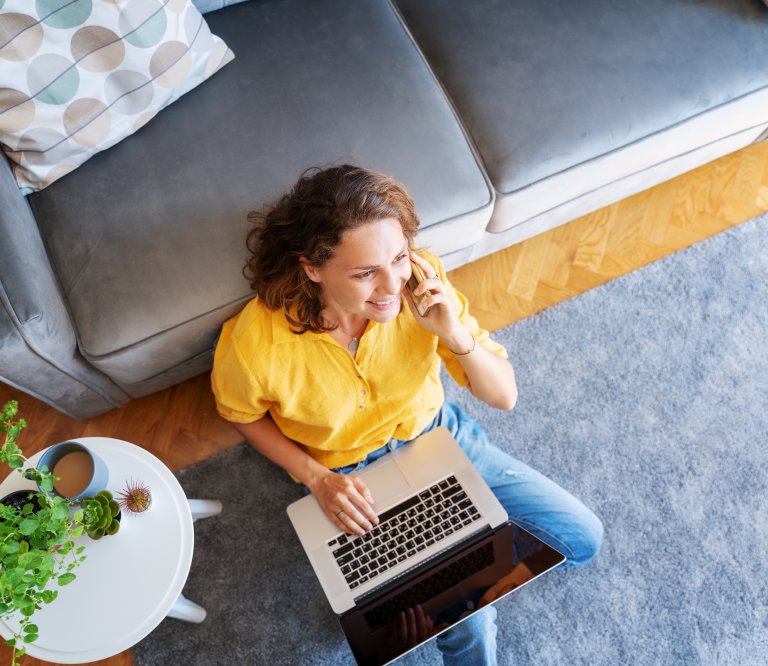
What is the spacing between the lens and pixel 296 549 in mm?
1555

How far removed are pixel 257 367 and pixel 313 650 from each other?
0.81 meters

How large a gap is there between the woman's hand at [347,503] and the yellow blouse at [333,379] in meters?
0.06

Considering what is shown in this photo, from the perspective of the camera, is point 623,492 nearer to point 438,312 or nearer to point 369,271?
point 438,312

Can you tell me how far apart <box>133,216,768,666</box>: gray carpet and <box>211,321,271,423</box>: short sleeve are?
0.44m

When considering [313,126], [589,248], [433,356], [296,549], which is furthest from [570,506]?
[313,126]

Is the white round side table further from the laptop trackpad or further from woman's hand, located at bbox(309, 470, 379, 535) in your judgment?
the laptop trackpad

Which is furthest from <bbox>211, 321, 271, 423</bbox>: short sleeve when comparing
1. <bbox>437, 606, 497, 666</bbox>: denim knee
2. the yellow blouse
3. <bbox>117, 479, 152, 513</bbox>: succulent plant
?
<bbox>437, 606, 497, 666</bbox>: denim knee

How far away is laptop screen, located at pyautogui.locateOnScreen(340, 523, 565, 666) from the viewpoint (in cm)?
119

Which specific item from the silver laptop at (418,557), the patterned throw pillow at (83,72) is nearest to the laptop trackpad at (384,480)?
the silver laptop at (418,557)

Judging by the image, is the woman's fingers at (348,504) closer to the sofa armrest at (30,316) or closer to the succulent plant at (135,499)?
the succulent plant at (135,499)

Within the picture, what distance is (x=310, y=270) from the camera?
3.51ft

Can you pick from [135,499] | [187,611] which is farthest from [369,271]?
[187,611]

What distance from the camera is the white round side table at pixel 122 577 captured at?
1.07 m

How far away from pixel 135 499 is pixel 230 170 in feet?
2.36
